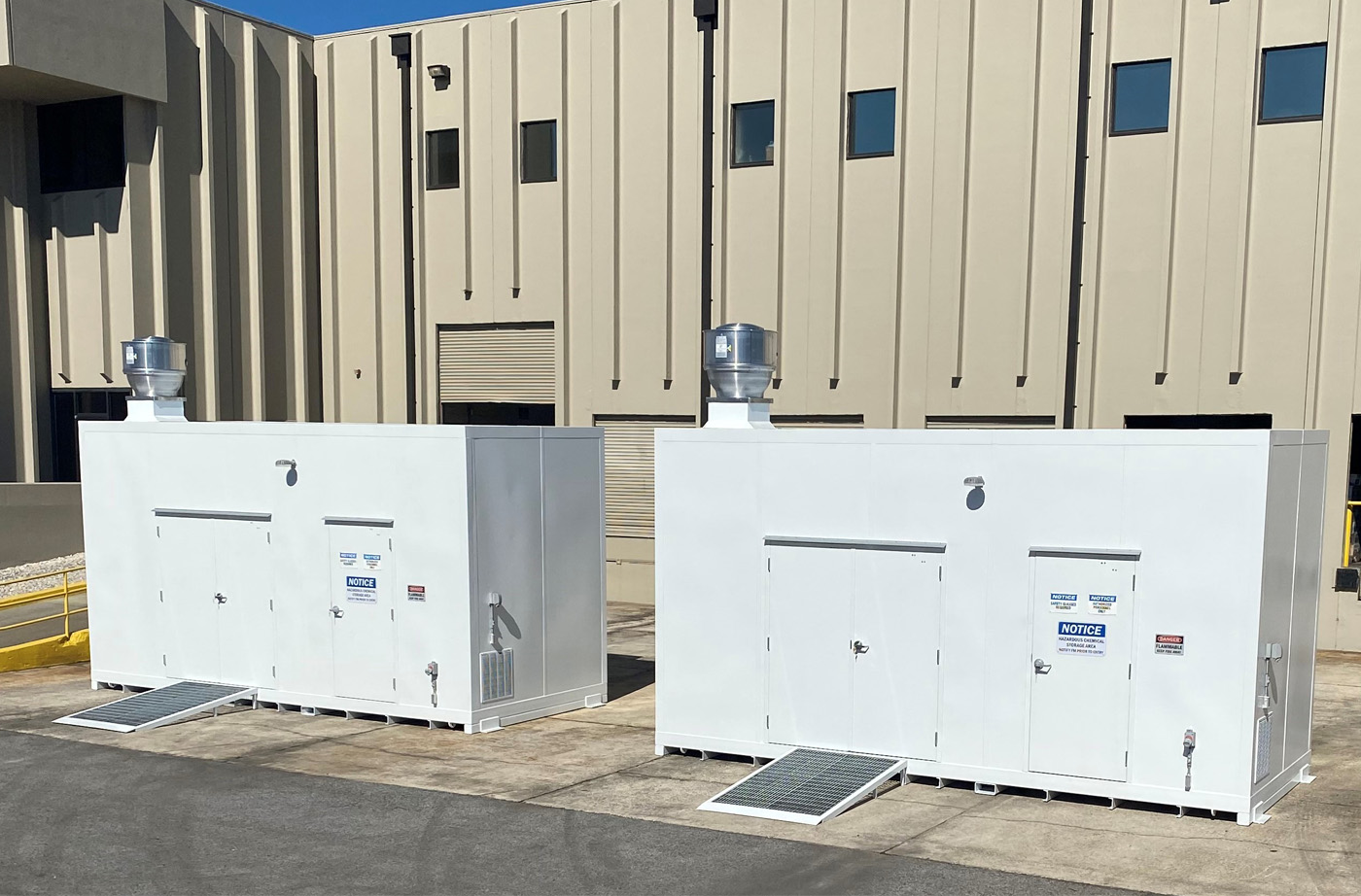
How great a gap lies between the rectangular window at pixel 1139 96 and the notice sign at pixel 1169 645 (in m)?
10.8

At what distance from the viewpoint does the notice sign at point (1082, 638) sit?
10.3m

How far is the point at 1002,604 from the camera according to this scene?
1070cm

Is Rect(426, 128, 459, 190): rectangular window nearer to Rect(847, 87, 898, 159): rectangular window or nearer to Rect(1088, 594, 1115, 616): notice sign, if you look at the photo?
Rect(847, 87, 898, 159): rectangular window

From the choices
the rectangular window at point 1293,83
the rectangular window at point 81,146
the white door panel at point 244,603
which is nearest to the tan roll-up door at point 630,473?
the white door panel at point 244,603

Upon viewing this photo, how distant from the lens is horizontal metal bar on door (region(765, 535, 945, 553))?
433 inches

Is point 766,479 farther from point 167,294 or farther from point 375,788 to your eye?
point 167,294

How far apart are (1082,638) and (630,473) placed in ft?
42.9

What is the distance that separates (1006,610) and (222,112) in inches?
752

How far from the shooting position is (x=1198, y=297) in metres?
17.9

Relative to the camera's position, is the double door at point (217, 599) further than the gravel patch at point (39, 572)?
No

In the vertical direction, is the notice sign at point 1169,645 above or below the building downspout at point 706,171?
below

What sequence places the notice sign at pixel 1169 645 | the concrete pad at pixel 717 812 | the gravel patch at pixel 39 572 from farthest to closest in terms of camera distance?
the gravel patch at pixel 39 572 < the notice sign at pixel 1169 645 < the concrete pad at pixel 717 812

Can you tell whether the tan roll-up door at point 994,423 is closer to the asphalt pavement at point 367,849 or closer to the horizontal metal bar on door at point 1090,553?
the horizontal metal bar on door at point 1090,553

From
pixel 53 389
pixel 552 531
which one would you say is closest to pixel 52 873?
pixel 552 531
